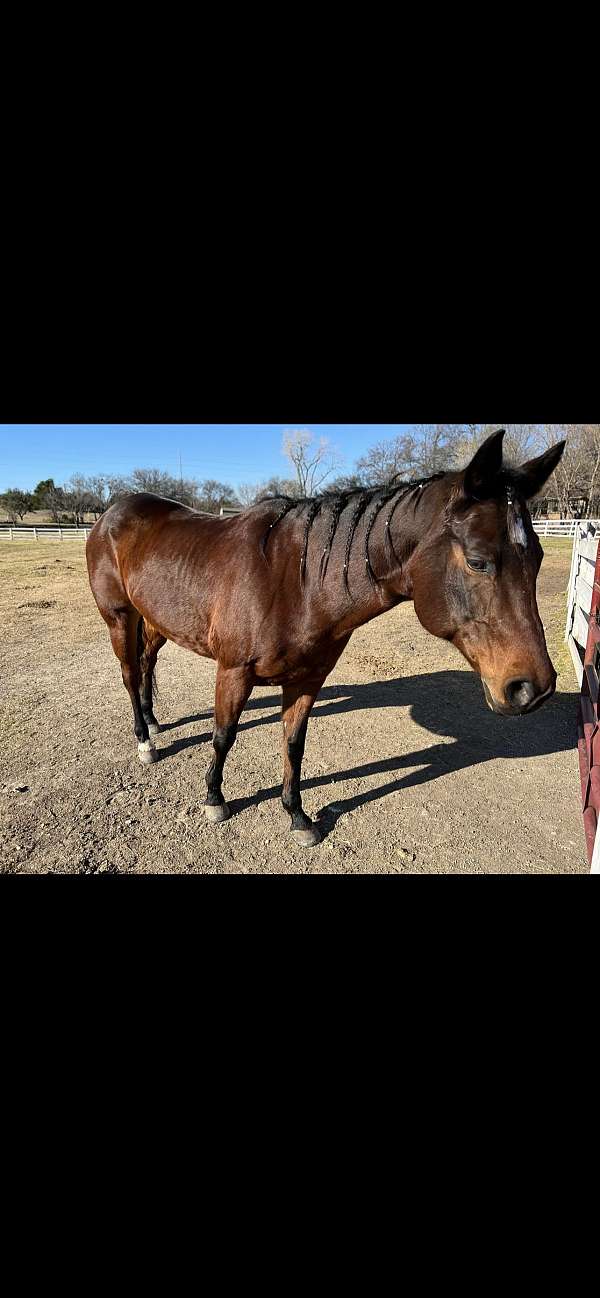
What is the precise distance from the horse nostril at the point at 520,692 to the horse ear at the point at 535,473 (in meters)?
0.78

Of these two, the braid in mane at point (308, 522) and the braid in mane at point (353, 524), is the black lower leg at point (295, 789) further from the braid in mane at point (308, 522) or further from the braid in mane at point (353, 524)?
the braid in mane at point (353, 524)

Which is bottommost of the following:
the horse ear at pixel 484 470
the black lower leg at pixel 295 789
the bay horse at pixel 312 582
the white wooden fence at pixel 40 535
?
the black lower leg at pixel 295 789

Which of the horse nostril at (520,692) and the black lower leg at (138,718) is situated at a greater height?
the horse nostril at (520,692)

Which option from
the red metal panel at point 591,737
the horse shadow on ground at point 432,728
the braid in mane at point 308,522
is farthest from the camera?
the horse shadow on ground at point 432,728

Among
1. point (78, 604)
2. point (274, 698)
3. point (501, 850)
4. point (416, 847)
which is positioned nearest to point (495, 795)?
point (501, 850)

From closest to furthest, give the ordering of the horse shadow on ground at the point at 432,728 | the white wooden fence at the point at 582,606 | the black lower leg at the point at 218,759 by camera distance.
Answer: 1. the black lower leg at the point at 218,759
2. the horse shadow on ground at the point at 432,728
3. the white wooden fence at the point at 582,606

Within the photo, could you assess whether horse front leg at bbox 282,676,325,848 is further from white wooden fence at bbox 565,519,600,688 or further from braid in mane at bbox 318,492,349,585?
white wooden fence at bbox 565,519,600,688

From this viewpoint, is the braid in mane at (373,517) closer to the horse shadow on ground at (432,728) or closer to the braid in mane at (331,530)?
the braid in mane at (331,530)

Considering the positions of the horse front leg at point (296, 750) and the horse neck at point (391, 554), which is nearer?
the horse neck at point (391, 554)

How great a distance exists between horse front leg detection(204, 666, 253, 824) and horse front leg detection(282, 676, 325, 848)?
34cm

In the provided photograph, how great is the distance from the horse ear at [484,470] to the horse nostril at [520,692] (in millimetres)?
764

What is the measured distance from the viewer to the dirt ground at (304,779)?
10.3 feet

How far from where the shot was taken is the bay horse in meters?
2.02

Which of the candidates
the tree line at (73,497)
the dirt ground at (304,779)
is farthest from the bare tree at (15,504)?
the dirt ground at (304,779)
